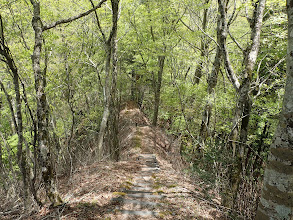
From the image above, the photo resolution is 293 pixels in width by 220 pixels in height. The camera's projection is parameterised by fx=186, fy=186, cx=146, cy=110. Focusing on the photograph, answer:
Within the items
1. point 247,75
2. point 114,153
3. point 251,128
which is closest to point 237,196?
point 247,75

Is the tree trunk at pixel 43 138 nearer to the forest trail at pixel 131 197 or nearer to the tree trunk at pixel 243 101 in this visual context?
the forest trail at pixel 131 197

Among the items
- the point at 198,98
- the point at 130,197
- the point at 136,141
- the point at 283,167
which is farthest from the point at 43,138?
the point at 136,141

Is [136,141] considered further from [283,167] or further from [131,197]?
[283,167]

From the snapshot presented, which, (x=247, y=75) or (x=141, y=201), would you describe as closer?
(x=247, y=75)

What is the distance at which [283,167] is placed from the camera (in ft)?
5.16

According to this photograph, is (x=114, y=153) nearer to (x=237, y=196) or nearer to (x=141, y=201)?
(x=141, y=201)

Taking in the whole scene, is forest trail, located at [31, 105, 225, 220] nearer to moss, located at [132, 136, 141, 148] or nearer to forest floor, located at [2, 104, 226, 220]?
forest floor, located at [2, 104, 226, 220]

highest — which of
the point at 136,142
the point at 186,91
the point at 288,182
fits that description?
the point at 186,91

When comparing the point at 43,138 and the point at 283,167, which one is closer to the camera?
the point at 283,167

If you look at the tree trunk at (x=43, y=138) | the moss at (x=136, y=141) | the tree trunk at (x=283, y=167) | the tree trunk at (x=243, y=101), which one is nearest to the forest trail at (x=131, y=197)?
the tree trunk at (x=43, y=138)

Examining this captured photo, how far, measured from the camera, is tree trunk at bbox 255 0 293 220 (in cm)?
156

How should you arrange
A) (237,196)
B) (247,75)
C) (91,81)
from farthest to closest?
(91,81), (237,196), (247,75)

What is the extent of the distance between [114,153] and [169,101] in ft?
17.5

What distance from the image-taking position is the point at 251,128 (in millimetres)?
5660
